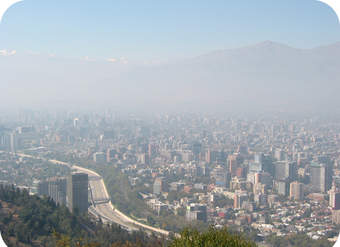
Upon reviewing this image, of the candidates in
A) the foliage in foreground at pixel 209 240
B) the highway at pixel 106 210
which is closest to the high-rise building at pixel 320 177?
the highway at pixel 106 210

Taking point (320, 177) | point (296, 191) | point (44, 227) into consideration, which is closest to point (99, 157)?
point (296, 191)

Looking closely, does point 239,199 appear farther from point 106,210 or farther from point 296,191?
point 106,210

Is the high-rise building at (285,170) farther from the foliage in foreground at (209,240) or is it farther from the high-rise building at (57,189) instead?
the foliage in foreground at (209,240)

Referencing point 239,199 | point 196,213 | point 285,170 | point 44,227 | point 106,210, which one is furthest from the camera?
point 285,170

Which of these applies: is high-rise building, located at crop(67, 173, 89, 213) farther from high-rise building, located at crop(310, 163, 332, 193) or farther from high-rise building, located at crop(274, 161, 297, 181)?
high-rise building, located at crop(310, 163, 332, 193)

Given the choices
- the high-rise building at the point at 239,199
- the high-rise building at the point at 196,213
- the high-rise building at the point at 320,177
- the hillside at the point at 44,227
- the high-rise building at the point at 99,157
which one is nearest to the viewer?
the hillside at the point at 44,227
